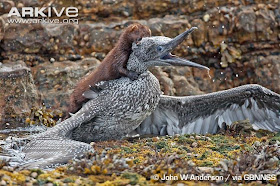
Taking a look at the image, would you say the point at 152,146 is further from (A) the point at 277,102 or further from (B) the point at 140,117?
(A) the point at 277,102

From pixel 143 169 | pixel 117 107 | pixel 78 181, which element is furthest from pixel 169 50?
pixel 78 181

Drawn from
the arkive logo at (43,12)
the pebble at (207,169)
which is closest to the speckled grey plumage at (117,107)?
the pebble at (207,169)

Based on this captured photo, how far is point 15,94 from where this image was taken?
1160 centimetres

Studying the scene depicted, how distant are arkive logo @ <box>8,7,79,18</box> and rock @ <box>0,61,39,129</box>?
6.08 feet

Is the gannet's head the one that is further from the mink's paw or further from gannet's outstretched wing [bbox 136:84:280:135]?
gannet's outstretched wing [bbox 136:84:280:135]

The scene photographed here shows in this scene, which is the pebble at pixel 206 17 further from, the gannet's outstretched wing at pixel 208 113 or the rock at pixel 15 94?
the rock at pixel 15 94

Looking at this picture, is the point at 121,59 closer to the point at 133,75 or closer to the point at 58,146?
the point at 133,75

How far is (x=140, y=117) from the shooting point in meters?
9.26

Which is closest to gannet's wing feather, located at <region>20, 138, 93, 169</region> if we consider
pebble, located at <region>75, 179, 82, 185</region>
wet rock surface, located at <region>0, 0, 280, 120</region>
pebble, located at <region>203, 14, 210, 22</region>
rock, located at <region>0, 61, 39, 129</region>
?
pebble, located at <region>75, 179, 82, 185</region>

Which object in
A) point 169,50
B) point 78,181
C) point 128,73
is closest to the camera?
point 78,181

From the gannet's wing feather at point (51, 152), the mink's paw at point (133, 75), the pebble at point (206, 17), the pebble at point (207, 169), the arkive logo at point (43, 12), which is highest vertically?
the arkive logo at point (43, 12)

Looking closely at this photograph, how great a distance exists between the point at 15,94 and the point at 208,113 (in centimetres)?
379

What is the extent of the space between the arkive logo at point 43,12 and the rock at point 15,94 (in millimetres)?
1854

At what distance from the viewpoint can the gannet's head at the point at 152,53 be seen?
9.03m
